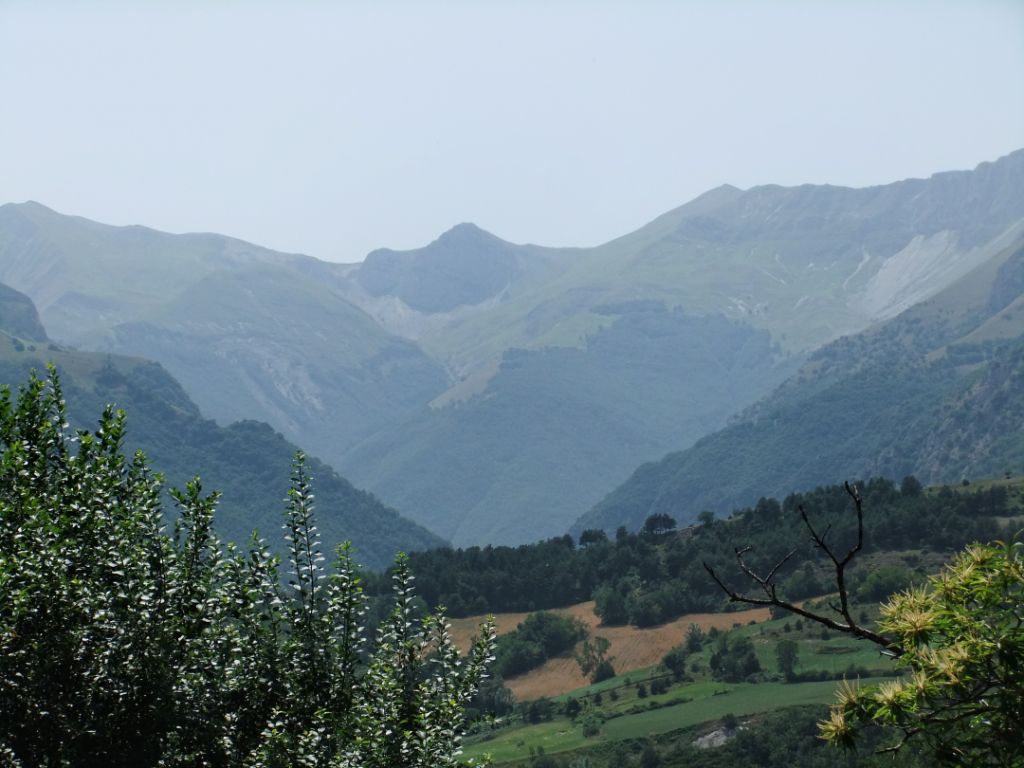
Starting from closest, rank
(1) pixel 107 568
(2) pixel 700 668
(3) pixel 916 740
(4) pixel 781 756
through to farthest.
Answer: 1. (3) pixel 916 740
2. (1) pixel 107 568
3. (4) pixel 781 756
4. (2) pixel 700 668

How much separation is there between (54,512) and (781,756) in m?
86.7

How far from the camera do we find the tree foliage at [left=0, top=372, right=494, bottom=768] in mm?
19734

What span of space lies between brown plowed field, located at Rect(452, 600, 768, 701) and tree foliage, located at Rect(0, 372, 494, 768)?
13101cm

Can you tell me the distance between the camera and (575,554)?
654ft

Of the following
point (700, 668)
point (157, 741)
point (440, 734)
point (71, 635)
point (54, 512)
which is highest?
point (54, 512)

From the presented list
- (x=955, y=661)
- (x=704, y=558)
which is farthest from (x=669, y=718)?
(x=955, y=661)

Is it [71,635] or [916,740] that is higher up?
[71,635]

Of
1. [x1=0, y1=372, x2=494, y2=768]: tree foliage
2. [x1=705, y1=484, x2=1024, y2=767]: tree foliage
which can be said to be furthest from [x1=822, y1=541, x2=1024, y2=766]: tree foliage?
[x1=0, y1=372, x2=494, y2=768]: tree foliage

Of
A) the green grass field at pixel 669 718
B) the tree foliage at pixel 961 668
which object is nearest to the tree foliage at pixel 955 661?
the tree foliage at pixel 961 668

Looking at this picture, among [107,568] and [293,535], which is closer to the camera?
[107,568]

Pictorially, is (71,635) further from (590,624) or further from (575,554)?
(575,554)

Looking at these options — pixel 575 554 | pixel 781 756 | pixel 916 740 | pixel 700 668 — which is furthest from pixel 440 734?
pixel 575 554

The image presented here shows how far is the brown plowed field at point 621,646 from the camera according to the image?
155 metres

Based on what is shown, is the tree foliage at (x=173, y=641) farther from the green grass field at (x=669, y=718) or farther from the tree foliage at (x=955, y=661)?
the green grass field at (x=669, y=718)
